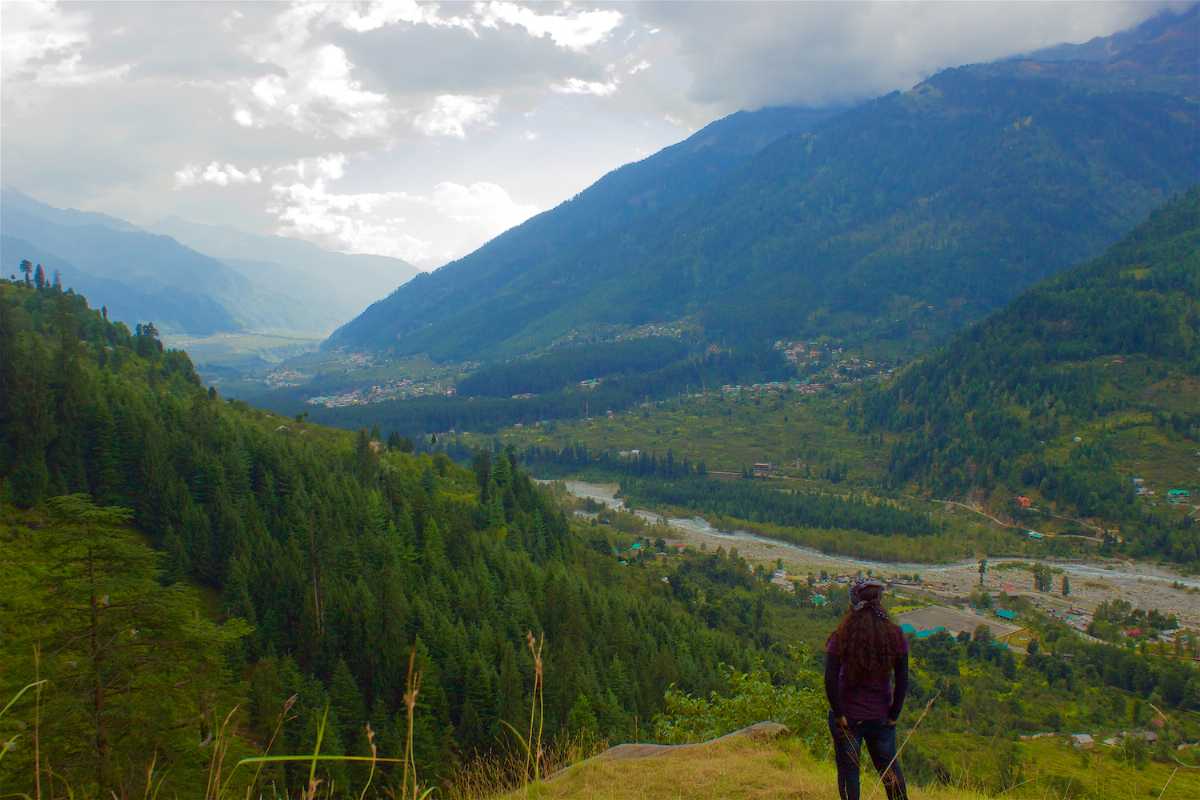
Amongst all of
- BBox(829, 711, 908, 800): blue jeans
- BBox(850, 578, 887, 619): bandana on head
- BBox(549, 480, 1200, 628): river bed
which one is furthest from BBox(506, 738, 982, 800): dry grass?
BBox(549, 480, 1200, 628): river bed

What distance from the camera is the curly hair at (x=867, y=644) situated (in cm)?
713

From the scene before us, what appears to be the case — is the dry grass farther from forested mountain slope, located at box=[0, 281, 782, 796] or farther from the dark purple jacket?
forested mountain slope, located at box=[0, 281, 782, 796]

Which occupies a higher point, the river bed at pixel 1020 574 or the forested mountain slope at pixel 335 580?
the forested mountain slope at pixel 335 580

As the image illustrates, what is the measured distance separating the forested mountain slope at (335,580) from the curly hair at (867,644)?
40.9 feet

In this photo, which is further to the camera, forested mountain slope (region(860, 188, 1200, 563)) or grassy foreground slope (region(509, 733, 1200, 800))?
forested mountain slope (region(860, 188, 1200, 563))

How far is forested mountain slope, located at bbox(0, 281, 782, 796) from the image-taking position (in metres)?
24.7

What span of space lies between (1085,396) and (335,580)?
96.8m

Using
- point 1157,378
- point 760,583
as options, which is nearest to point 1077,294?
point 1157,378

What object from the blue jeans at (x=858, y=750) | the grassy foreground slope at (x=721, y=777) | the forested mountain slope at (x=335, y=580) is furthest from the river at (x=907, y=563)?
the blue jeans at (x=858, y=750)

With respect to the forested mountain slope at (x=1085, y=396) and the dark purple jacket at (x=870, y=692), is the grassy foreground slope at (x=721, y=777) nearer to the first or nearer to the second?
the dark purple jacket at (x=870, y=692)

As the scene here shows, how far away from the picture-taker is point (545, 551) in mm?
49906

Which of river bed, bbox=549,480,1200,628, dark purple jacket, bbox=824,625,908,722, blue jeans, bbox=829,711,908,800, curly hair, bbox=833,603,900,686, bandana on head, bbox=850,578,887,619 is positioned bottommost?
river bed, bbox=549,480,1200,628

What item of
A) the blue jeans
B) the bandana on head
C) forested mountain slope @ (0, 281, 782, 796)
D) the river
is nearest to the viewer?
the blue jeans

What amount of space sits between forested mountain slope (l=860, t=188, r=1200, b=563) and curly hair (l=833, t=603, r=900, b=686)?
76272 millimetres
